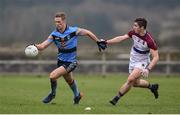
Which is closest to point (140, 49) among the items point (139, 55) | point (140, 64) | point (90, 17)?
point (139, 55)

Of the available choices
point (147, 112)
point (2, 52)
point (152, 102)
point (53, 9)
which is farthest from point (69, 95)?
point (53, 9)

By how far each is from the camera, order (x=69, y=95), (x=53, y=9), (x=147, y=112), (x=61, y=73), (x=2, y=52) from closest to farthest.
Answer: (x=147, y=112)
(x=61, y=73)
(x=69, y=95)
(x=2, y=52)
(x=53, y=9)

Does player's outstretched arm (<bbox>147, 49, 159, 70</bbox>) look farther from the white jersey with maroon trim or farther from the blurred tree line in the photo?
the blurred tree line

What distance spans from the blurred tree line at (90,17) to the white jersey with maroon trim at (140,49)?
20.1 meters

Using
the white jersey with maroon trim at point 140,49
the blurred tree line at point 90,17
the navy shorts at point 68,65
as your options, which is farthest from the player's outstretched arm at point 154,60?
the blurred tree line at point 90,17

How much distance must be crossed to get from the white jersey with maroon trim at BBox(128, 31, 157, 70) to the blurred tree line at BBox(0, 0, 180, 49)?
2007 cm

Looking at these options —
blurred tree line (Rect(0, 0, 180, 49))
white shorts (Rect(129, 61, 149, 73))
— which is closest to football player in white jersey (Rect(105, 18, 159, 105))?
white shorts (Rect(129, 61, 149, 73))

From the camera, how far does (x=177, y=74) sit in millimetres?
32406

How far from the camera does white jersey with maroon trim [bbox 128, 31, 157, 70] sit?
14430mm

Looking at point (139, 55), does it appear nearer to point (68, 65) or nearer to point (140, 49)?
point (140, 49)

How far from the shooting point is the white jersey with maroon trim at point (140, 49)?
14.4 metres

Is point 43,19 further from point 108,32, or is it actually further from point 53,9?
point 108,32

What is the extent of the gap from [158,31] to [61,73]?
70.0 ft

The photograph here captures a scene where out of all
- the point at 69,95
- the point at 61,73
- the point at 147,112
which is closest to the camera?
the point at 147,112
